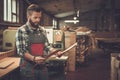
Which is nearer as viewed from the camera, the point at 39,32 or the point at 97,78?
the point at 39,32

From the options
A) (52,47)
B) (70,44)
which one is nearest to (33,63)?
(52,47)

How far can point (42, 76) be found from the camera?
9.43 ft

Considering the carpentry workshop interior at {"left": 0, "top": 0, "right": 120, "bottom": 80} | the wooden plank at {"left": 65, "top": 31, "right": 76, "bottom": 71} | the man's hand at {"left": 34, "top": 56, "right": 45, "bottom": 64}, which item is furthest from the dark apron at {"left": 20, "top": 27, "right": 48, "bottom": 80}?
the wooden plank at {"left": 65, "top": 31, "right": 76, "bottom": 71}

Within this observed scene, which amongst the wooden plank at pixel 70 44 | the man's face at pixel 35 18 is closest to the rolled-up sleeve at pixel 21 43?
the man's face at pixel 35 18

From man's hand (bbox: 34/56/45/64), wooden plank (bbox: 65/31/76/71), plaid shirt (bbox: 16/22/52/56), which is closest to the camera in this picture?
man's hand (bbox: 34/56/45/64)

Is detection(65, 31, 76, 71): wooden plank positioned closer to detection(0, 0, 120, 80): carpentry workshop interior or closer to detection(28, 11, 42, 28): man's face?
detection(0, 0, 120, 80): carpentry workshop interior

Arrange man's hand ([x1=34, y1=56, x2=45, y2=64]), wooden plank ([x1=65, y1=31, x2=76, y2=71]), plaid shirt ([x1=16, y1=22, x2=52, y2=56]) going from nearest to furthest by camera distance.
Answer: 1. man's hand ([x1=34, y1=56, x2=45, y2=64])
2. plaid shirt ([x1=16, y1=22, x2=52, y2=56])
3. wooden plank ([x1=65, y1=31, x2=76, y2=71])

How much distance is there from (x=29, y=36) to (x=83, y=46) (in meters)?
6.28

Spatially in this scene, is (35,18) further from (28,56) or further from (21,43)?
(28,56)

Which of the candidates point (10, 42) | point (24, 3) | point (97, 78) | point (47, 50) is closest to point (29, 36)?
point (47, 50)

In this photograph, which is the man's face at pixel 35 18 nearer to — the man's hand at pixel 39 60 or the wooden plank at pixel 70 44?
the man's hand at pixel 39 60

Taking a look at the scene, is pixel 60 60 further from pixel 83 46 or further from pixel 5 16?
pixel 83 46

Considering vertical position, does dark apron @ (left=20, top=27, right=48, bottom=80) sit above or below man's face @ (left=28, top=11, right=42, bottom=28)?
below

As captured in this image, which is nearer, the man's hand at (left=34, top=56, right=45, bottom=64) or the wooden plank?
the man's hand at (left=34, top=56, right=45, bottom=64)
